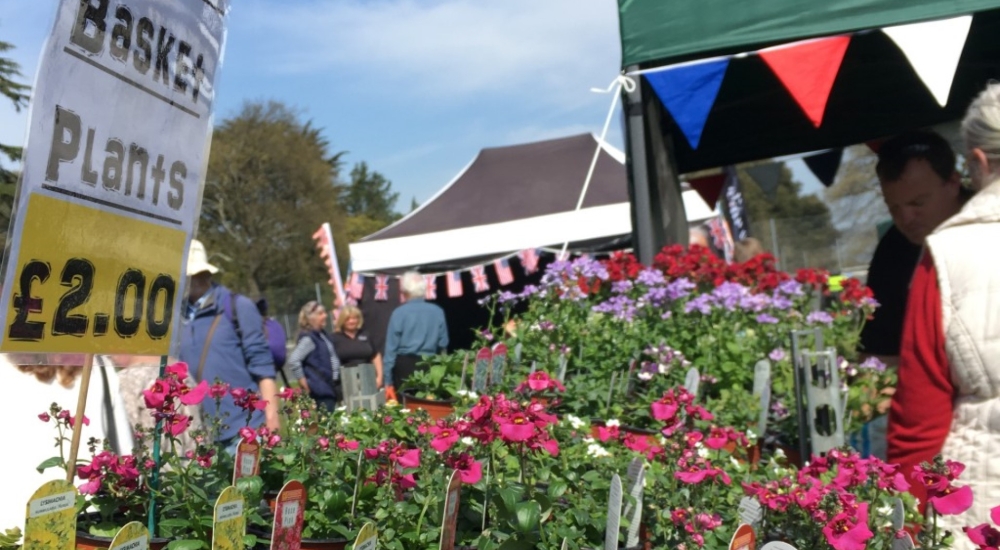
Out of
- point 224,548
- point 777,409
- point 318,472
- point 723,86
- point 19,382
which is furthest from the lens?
point 723,86

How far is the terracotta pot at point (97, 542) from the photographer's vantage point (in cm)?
138

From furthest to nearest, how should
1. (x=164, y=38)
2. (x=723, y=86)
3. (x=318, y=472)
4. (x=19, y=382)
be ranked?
(x=723, y=86), (x=19, y=382), (x=318, y=472), (x=164, y=38)

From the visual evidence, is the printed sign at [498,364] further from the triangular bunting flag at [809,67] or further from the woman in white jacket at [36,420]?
the triangular bunting flag at [809,67]

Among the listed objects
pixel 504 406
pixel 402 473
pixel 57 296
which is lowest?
pixel 402 473

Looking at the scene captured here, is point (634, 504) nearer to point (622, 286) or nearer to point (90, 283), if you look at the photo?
point (90, 283)

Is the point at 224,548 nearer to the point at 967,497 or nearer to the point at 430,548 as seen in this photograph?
the point at 430,548

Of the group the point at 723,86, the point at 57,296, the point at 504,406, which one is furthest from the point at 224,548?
the point at 723,86

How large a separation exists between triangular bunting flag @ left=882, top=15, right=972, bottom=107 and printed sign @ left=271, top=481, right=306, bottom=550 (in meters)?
2.88

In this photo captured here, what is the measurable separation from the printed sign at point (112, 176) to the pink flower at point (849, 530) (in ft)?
3.46

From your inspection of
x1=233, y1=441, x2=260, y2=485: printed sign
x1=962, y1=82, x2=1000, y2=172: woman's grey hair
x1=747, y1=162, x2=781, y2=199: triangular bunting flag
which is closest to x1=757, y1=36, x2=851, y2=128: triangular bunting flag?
x1=962, y1=82, x2=1000, y2=172: woman's grey hair

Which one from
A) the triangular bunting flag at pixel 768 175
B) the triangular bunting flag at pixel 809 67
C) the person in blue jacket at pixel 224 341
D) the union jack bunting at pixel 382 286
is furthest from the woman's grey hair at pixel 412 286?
the union jack bunting at pixel 382 286

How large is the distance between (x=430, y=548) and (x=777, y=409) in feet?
7.08

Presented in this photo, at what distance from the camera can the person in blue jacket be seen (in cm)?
406

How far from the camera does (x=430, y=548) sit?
151 centimetres
